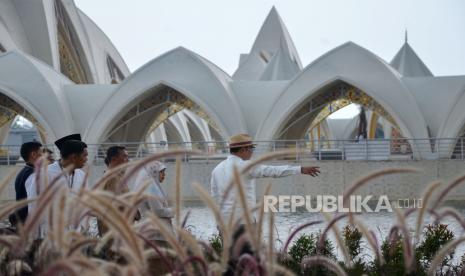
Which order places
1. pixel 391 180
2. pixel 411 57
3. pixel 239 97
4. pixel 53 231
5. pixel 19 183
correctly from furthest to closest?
pixel 411 57
pixel 239 97
pixel 391 180
pixel 19 183
pixel 53 231

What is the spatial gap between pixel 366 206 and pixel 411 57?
57.7 ft

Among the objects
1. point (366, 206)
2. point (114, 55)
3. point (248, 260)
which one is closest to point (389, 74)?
point (366, 206)

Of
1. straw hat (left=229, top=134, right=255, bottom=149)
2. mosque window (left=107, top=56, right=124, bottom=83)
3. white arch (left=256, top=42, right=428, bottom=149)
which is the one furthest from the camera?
mosque window (left=107, top=56, right=124, bottom=83)

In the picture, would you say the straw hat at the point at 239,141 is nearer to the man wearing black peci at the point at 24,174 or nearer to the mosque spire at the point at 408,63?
the man wearing black peci at the point at 24,174

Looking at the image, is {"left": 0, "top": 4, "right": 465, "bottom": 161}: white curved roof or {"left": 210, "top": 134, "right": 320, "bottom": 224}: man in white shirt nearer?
{"left": 210, "top": 134, "right": 320, "bottom": 224}: man in white shirt

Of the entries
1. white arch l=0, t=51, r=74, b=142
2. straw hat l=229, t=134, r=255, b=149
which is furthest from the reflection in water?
white arch l=0, t=51, r=74, b=142

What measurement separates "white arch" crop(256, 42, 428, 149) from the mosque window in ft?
37.1

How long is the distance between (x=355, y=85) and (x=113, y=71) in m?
13.6

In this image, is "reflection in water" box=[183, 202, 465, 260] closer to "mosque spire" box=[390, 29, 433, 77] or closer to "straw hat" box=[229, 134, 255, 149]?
"straw hat" box=[229, 134, 255, 149]

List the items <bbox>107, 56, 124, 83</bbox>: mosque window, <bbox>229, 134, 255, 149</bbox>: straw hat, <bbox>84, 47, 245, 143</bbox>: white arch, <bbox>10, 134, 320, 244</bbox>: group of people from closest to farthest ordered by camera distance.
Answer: <bbox>10, 134, 320, 244</bbox>: group of people < <bbox>229, 134, 255, 149</bbox>: straw hat < <bbox>84, 47, 245, 143</bbox>: white arch < <bbox>107, 56, 124, 83</bbox>: mosque window

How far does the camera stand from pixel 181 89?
21.5m

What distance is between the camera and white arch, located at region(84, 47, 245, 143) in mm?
21609

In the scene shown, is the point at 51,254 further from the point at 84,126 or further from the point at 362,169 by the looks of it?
the point at 84,126

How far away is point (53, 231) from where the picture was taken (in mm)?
2324
